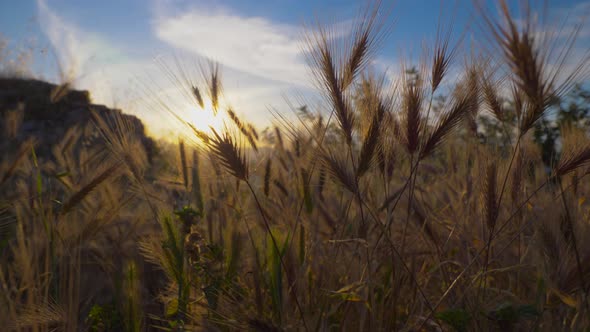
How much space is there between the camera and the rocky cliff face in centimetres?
588

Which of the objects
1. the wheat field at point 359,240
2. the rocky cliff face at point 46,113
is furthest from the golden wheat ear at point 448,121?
the rocky cliff face at point 46,113

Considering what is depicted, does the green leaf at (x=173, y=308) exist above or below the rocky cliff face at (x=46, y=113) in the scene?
below

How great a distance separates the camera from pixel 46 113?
6539 mm

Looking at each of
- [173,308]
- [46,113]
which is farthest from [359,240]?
[46,113]

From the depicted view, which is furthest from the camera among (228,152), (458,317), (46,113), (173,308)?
(46,113)

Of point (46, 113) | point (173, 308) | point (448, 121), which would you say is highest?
point (46, 113)

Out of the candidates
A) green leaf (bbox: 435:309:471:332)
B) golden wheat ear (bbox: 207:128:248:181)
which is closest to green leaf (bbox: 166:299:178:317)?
golden wheat ear (bbox: 207:128:248:181)

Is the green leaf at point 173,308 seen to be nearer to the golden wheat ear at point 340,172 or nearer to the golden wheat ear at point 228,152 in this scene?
the golden wheat ear at point 228,152

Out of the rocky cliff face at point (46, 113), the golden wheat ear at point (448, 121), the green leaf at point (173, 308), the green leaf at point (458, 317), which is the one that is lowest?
the green leaf at point (173, 308)

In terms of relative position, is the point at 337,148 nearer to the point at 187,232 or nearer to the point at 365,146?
the point at 365,146

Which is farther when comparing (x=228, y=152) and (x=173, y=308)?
(x=173, y=308)

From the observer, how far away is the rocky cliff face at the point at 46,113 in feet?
19.3

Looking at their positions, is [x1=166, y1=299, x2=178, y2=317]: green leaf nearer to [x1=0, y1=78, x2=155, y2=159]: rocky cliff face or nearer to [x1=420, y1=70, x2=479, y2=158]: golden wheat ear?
[x1=420, y1=70, x2=479, y2=158]: golden wheat ear

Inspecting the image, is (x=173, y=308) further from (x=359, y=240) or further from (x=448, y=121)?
(x=448, y=121)
